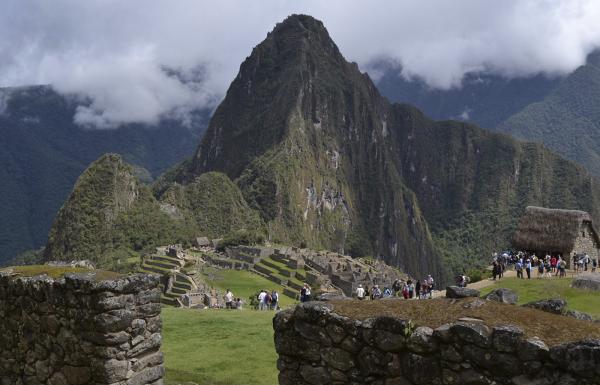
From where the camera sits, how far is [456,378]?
507 cm

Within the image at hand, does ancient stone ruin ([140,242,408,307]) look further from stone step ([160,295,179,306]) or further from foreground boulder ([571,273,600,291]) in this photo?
foreground boulder ([571,273,600,291])

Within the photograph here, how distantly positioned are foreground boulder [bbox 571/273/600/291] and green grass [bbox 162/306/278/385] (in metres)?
12.3

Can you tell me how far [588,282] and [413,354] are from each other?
18.9 metres

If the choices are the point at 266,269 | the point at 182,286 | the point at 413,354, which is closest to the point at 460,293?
the point at 413,354

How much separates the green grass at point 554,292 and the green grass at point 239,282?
117ft

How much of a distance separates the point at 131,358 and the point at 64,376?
108 cm

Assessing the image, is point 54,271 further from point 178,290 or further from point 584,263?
point 178,290

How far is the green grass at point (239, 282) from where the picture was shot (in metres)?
61.0

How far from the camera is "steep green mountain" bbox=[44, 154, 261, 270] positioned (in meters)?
112

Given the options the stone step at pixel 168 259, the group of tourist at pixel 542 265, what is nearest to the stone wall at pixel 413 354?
the group of tourist at pixel 542 265

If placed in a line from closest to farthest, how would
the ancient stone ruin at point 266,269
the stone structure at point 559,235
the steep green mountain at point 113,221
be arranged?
the stone structure at point 559,235 < the ancient stone ruin at point 266,269 < the steep green mountain at point 113,221

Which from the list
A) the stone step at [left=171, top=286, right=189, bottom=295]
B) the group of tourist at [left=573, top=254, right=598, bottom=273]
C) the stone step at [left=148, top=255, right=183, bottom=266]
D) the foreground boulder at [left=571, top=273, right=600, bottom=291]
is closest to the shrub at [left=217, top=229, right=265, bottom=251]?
the stone step at [left=148, top=255, right=183, bottom=266]

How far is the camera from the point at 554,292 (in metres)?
20.9

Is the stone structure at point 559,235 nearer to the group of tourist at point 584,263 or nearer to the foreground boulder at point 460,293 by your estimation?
the group of tourist at point 584,263
